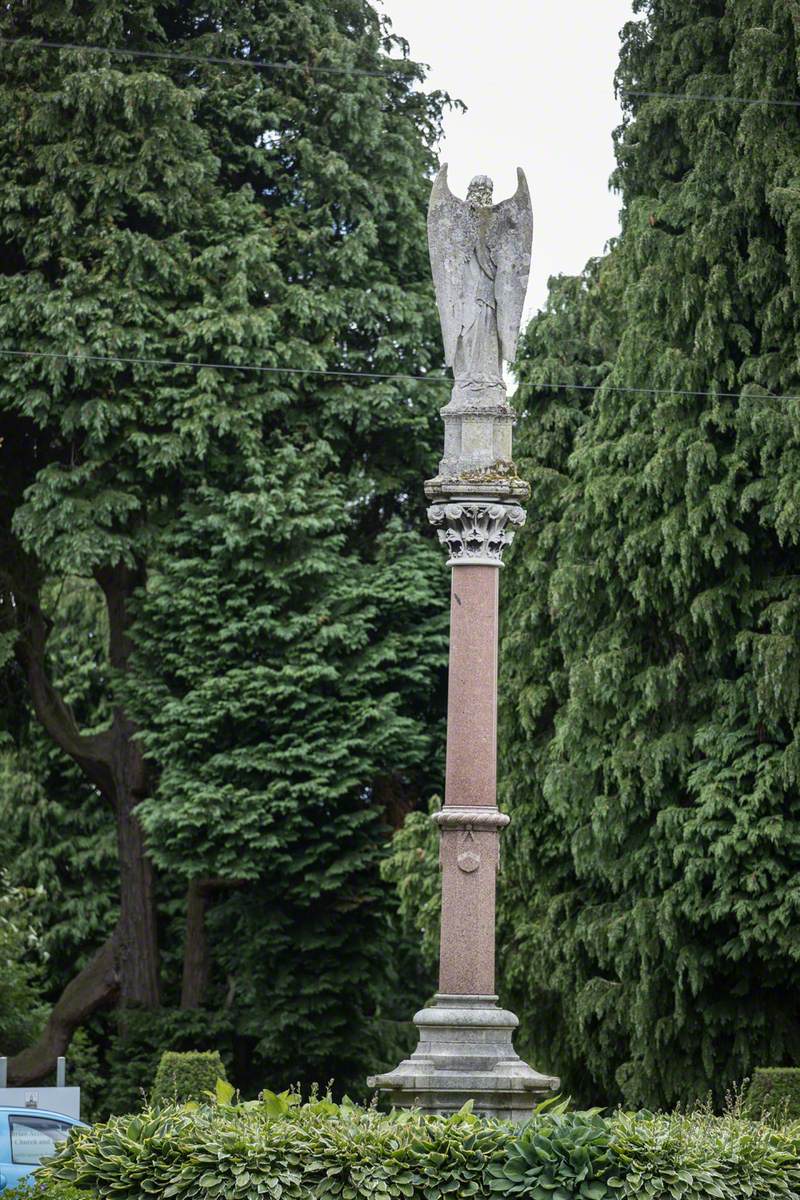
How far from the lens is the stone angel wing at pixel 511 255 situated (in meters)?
13.5

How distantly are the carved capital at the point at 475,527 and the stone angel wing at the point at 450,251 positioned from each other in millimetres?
1213

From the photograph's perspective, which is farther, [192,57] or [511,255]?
[192,57]

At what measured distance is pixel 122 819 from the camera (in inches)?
1066

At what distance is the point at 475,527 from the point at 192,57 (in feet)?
48.0

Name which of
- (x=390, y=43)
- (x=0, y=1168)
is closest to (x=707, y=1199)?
(x=0, y=1168)

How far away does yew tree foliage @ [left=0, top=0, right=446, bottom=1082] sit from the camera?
24156 millimetres

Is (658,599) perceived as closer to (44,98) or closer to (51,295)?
(51,295)

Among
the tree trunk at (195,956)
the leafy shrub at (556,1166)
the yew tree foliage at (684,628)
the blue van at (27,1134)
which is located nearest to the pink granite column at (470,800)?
the leafy shrub at (556,1166)

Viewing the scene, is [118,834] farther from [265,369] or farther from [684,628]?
[684,628]

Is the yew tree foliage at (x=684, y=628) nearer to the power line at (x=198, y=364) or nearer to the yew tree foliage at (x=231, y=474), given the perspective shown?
the yew tree foliage at (x=231, y=474)

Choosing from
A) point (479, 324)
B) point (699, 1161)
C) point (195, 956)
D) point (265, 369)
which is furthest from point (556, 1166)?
point (195, 956)

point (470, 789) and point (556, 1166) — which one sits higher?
point (470, 789)

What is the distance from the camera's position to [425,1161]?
10188 mm

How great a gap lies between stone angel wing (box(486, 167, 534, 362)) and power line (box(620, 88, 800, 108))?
673 centimetres
